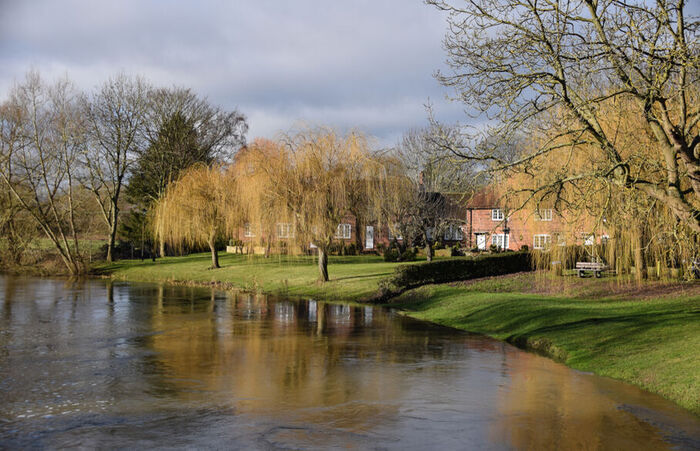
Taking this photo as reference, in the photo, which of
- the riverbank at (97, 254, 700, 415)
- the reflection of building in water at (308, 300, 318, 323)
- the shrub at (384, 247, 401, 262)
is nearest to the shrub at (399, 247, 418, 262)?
the shrub at (384, 247, 401, 262)

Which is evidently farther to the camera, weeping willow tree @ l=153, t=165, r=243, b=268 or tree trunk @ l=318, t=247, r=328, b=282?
weeping willow tree @ l=153, t=165, r=243, b=268

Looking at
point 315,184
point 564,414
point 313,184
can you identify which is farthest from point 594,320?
point 313,184

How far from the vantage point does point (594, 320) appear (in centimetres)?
1802

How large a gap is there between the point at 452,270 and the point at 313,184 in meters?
7.76

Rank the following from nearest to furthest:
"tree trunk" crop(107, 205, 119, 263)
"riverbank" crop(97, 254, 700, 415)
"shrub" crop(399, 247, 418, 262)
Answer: "riverbank" crop(97, 254, 700, 415), "shrub" crop(399, 247, 418, 262), "tree trunk" crop(107, 205, 119, 263)

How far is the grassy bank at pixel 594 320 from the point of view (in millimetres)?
12766

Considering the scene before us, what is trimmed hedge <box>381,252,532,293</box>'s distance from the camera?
2916 cm

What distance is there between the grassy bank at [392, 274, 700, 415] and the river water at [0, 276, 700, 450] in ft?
2.00

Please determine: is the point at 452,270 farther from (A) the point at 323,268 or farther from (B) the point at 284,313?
(B) the point at 284,313

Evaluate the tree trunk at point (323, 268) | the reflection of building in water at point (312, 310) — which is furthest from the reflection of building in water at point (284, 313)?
the tree trunk at point (323, 268)

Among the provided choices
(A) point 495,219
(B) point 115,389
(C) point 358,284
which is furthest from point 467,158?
(A) point 495,219

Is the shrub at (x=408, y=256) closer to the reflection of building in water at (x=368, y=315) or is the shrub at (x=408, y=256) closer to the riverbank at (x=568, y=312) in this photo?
the riverbank at (x=568, y=312)

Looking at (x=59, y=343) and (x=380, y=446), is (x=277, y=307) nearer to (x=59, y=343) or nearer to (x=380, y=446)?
(x=59, y=343)

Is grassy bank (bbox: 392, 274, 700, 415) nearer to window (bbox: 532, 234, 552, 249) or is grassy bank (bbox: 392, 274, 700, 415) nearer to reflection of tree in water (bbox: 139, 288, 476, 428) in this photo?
window (bbox: 532, 234, 552, 249)
